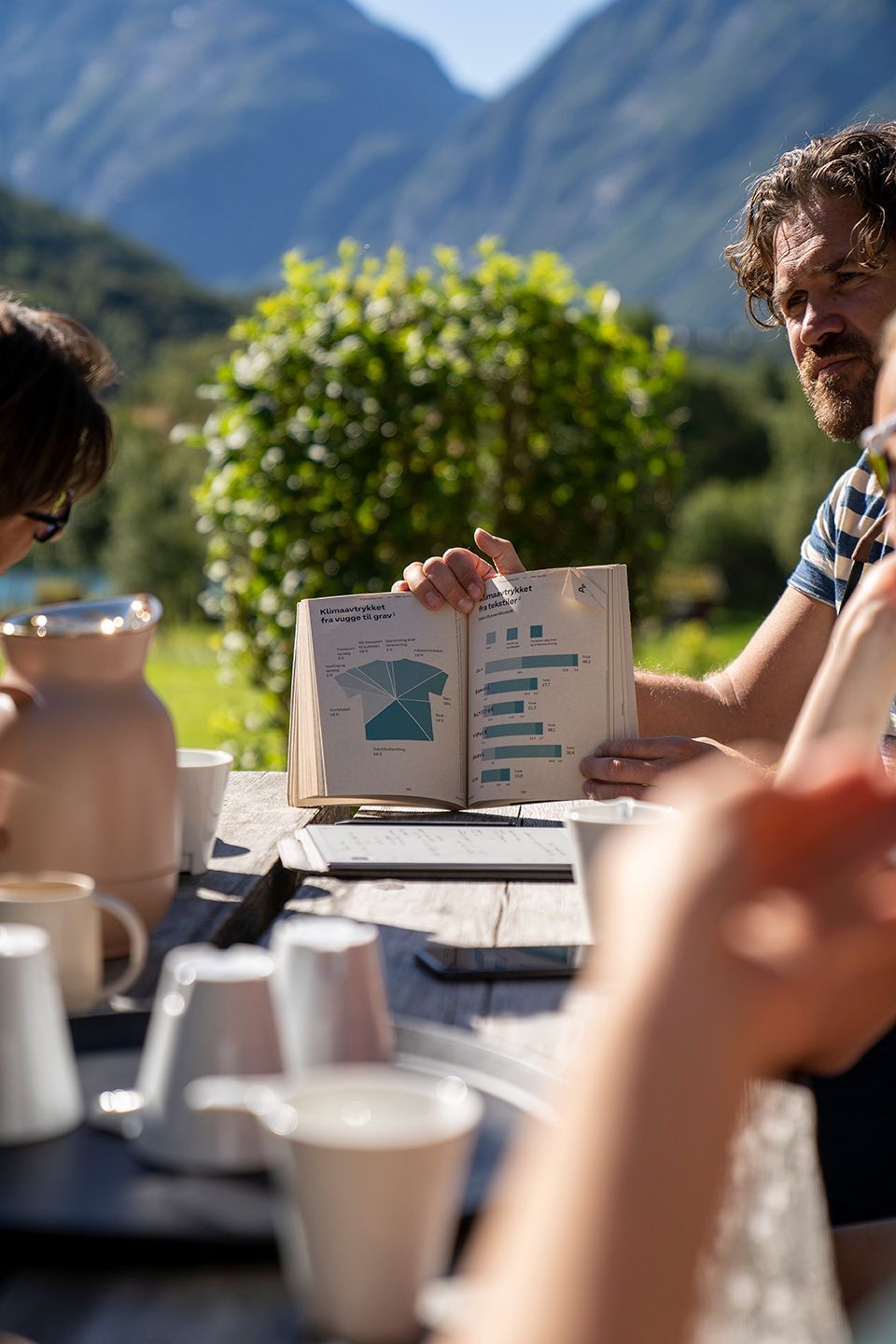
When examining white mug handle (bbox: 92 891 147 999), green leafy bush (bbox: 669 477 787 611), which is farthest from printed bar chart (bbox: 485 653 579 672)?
green leafy bush (bbox: 669 477 787 611)

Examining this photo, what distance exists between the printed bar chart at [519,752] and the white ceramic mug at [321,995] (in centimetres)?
110

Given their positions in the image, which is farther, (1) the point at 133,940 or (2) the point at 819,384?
(2) the point at 819,384

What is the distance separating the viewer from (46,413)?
1930 mm

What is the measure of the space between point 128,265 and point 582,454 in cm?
4714

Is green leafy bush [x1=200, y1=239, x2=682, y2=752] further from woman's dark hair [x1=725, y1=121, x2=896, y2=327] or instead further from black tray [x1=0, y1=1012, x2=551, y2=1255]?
black tray [x1=0, y1=1012, x2=551, y2=1255]

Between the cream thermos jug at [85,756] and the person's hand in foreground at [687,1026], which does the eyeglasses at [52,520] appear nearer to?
the cream thermos jug at [85,756]

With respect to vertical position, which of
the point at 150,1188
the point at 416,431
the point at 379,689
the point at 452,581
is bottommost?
the point at 150,1188

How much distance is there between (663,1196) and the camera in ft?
1.86

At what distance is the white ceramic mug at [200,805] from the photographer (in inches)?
64.7

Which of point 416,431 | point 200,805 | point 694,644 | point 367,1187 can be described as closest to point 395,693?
point 200,805

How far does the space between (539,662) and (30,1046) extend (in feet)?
3.98

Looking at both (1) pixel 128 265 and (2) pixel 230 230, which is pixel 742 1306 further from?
(2) pixel 230 230

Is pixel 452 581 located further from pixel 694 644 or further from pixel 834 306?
pixel 694 644

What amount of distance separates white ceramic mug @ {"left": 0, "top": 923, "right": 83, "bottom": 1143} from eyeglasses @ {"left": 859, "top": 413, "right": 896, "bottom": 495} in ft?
2.67
